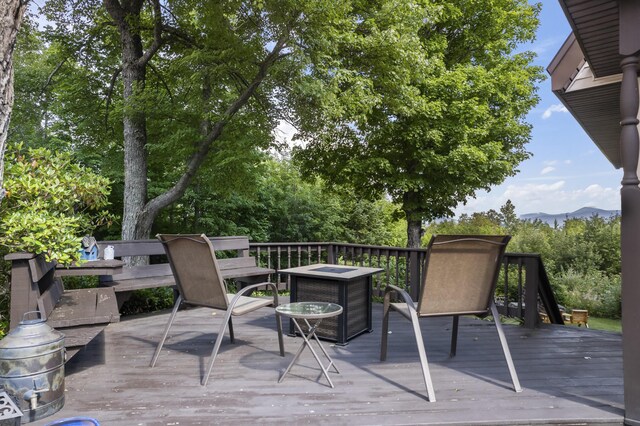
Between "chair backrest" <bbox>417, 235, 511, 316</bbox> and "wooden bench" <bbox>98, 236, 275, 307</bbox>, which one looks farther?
"wooden bench" <bbox>98, 236, 275, 307</bbox>

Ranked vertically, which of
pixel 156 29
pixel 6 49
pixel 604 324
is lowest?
pixel 604 324

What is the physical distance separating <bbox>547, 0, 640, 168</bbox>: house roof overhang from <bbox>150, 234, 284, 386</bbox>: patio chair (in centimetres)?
284

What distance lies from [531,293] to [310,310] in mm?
2639

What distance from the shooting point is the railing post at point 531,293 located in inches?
164

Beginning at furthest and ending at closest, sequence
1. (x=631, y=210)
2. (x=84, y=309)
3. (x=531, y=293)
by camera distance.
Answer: (x=531, y=293), (x=84, y=309), (x=631, y=210)

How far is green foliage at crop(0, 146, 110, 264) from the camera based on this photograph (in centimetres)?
274

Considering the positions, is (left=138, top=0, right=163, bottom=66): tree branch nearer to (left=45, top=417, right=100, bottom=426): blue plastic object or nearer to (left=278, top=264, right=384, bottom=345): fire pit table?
(left=278, top=264, right=384, bottom=345): fire pit table

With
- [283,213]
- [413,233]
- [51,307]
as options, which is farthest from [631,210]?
[283,213]

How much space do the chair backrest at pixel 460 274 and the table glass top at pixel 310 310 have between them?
60 centimetres

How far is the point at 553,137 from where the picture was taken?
1436cm

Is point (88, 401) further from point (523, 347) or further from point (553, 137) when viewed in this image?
point (553, 137)

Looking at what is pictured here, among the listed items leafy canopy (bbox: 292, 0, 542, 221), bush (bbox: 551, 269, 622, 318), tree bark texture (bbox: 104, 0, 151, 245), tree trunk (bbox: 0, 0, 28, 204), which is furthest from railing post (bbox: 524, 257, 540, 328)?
bush (bbox: 551, 269, 622, 318)

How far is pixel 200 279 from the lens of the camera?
310 cm

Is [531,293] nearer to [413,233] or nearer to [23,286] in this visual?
[23,286]
